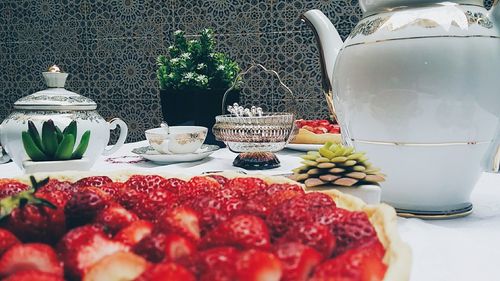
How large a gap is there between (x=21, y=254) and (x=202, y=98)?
1.41m

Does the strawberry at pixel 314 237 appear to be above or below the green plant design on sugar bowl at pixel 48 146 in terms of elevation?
above

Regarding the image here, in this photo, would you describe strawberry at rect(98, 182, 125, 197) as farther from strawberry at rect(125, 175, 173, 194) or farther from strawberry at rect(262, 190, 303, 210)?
strawberry at rect(262, 190, 303, 210)

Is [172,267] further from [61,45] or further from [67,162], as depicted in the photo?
[61,45]

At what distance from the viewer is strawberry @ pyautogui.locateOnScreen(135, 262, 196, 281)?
403 mm

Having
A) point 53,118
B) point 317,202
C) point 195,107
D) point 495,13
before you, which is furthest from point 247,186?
point 195,107

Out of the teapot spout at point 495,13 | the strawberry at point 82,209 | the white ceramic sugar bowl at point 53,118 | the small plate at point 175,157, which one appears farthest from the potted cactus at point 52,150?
the teapot spout at point 495,13

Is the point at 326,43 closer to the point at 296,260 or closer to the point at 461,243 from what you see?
the point at 461,243

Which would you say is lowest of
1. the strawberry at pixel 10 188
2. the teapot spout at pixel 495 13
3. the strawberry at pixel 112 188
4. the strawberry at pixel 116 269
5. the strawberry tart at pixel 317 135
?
the strawberry tart at pixel 317 135

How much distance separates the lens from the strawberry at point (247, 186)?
738mm

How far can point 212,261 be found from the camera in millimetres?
436

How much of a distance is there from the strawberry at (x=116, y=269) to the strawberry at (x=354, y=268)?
0.16m

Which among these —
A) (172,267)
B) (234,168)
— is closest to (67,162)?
(234,168)

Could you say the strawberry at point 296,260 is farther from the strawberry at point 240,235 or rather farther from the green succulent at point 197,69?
the green succulent at point 197,69

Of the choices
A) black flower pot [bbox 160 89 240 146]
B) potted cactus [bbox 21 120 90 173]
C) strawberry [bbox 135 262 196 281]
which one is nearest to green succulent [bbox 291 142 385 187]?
strawberry [bbox 135 262 196 281]
